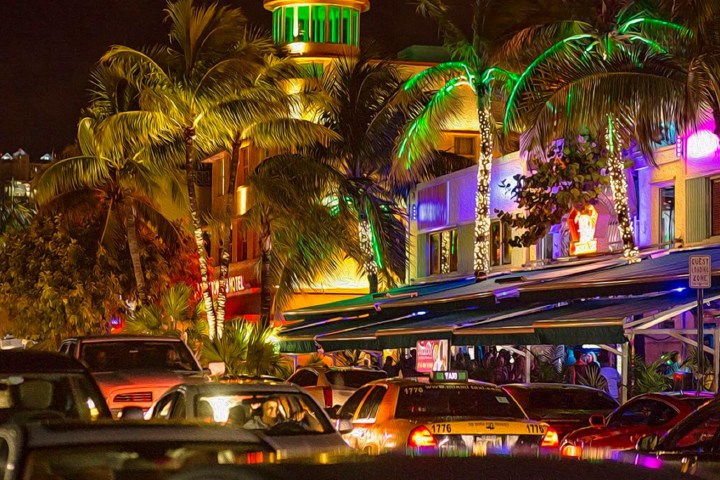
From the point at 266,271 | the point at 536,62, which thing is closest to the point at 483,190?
the point at 536,62

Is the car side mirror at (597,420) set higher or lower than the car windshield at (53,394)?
lower

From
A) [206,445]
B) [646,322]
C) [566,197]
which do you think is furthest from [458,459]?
[566,197]

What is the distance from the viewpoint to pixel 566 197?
2883 centimetres

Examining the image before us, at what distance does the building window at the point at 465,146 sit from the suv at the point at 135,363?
2981 cm

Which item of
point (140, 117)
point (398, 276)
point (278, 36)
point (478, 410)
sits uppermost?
point (278, 36)

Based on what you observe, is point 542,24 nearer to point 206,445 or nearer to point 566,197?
point 566,197

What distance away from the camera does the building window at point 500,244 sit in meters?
35.6

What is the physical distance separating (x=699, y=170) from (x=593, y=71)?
12.8ft

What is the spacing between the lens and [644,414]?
1747cm

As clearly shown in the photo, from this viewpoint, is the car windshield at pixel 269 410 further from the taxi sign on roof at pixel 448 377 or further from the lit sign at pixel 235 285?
the lit sign at pixel 235 285

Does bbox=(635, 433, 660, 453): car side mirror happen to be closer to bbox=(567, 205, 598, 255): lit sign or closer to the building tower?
bbox=(567, 205, 598, 255): lit sign

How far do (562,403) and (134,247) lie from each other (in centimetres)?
2819

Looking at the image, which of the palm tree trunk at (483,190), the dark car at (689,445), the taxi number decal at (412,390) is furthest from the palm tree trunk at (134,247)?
the dark car at (689,445)

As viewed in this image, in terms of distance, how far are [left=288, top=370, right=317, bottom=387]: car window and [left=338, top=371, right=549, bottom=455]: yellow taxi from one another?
8.84 metres
